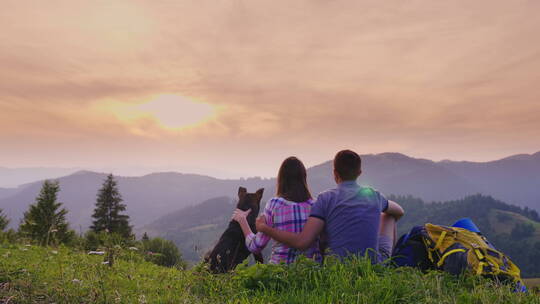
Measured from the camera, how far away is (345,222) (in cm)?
491

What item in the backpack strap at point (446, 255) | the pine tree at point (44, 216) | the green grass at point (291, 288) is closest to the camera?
the green grass at point (291, 288)

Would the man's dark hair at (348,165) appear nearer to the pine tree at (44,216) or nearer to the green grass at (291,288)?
the green grass at (291,288)

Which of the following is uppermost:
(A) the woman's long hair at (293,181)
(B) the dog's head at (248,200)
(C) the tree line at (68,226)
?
(A) the woman's long hair at (293,181)

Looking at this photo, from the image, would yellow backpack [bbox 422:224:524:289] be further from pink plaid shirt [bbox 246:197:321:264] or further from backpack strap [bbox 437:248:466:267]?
pink plaid shirt [bbox 246:197:321:264]

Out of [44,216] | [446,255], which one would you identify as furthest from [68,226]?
[446,255]

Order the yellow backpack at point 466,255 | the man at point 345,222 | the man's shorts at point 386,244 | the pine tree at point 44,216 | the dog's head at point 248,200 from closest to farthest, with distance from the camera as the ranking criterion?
the yellow backpack at point 466,255 < the man at point 345,222 < the man's shorts at point 386,244 < the dog's head at point 248,200 < the pine tree at point 44,216

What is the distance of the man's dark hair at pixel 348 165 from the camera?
5.17 meters

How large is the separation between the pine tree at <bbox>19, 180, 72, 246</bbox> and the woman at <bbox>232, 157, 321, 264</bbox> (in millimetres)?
20406

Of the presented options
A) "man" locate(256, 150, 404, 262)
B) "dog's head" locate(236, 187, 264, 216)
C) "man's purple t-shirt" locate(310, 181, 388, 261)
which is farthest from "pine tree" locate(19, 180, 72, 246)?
"man's purple t-shirt" locate(310, 181, 388, 261)

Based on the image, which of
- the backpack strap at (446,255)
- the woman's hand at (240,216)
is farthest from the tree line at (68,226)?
the backpack strap at (446,255)

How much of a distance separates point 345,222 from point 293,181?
103 cm

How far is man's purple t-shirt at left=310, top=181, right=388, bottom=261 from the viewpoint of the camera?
4.91 m

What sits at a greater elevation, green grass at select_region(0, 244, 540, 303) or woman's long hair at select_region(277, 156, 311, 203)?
woman's long hair at select_region(277, 156, 311, 203)

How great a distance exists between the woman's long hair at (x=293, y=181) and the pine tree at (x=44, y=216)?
809 inches
